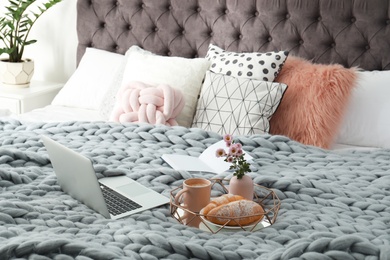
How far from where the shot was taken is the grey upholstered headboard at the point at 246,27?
296cm

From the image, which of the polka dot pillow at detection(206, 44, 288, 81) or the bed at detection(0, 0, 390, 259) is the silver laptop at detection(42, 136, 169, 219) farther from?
the polka dot pillow at detection(206, 44, 288, 81)

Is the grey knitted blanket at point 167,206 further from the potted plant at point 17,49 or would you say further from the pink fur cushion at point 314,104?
the potted plant at point 17,49

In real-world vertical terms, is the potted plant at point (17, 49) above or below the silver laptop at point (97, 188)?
above

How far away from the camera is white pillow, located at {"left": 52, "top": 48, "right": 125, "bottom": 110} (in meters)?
3.23

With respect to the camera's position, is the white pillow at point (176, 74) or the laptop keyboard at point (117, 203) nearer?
the laptop keyboard at point (117, 203)

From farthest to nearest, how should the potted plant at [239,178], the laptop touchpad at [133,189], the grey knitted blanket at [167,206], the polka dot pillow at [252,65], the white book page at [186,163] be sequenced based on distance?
the polka dot pillow at [252,65] < the white book page at [186,163] < the laptop touchpad at [133,189] < the potted plant at [239,178] < the grey knitted blanket at [167,206]

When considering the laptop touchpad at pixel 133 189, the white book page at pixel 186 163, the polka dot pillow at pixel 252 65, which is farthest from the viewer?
the polka dot pillow at pixel 252 65

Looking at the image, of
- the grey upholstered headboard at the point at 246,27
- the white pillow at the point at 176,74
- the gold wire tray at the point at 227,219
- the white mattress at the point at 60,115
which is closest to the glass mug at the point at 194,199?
the gold wire tray at the point at 227,219

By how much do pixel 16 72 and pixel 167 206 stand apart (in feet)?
6.64

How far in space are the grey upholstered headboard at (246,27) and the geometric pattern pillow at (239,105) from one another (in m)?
0.46

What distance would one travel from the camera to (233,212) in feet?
5.44

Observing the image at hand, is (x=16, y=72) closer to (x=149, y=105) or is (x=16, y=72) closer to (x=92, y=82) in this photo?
(x=92, y=82)

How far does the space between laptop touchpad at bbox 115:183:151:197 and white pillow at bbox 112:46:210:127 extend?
92 cm

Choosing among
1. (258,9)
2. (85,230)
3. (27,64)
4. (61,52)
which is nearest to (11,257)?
(85,230)
